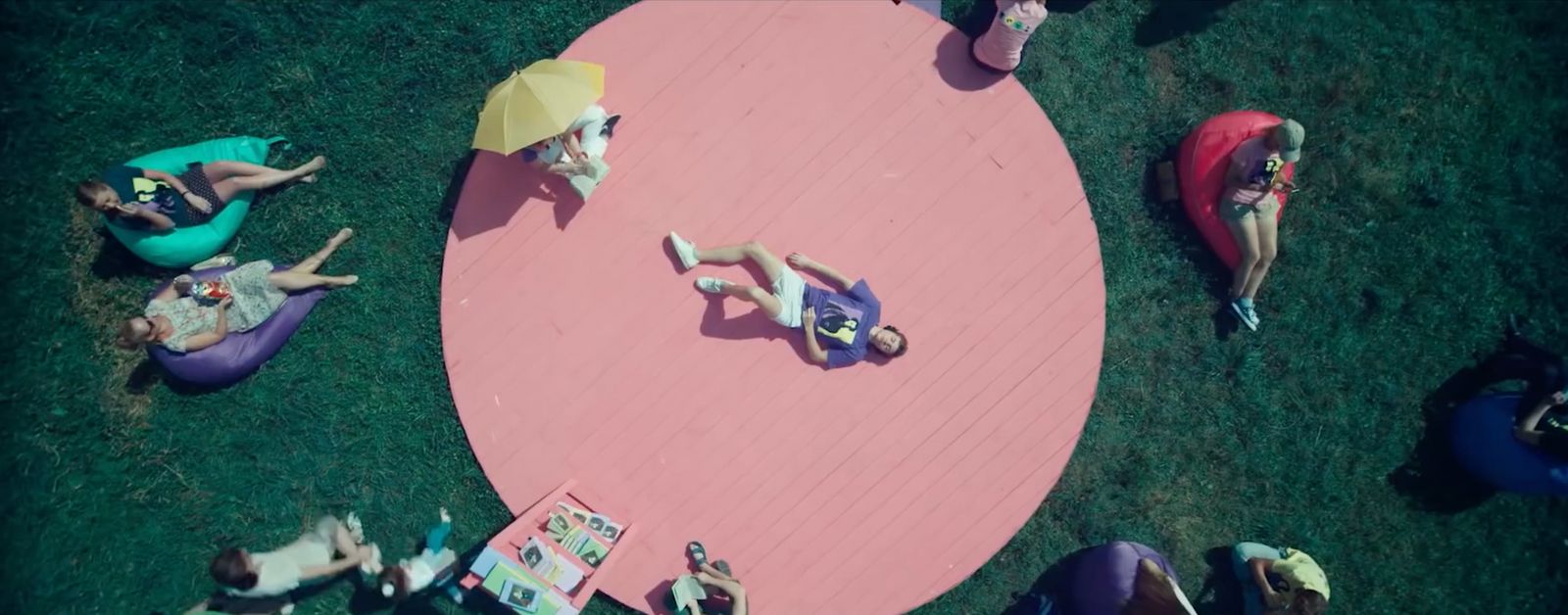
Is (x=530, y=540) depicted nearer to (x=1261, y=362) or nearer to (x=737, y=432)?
(x=737, y=432)

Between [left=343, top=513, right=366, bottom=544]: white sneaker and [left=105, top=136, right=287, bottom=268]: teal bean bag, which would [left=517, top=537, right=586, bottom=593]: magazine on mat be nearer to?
[left=343, top=513, right=366, bottom=544]: white sneaker

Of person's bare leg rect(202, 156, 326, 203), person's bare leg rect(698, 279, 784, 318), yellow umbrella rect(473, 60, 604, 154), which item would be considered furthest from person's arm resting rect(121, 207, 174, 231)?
person's bare leg rect(698, 279, 784, 318)

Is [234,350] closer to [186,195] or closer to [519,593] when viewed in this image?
[186,195]

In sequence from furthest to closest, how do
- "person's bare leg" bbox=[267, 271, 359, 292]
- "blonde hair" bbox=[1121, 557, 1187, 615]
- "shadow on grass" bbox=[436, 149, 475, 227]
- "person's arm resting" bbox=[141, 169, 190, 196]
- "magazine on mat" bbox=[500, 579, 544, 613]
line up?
"shadow on grass" bbox=[436, 149, 475, 227] < "person's bare leg" bbox=[267, 271, 359, 292] < "person's arm resting" bbox=[141, 169, 190, 196] < "blonde hair" bbox=[1121, 557, 1187, 615] < "magazine on mat" bbox=[500, 579, 544, 613]

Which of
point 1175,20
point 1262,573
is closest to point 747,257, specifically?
point 1175,20

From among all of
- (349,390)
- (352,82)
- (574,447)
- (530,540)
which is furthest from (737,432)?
(352,82)

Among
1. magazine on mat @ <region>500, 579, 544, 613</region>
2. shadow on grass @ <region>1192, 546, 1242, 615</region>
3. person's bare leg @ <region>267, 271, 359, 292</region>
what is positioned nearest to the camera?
magazine on mat @ <region>500, 579, 544, 613</region>
